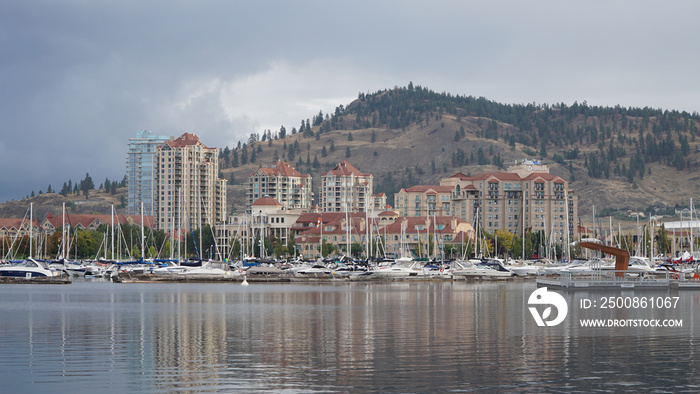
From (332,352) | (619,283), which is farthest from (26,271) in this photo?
(332,352)

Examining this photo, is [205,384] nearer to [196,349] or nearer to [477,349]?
[196,349]

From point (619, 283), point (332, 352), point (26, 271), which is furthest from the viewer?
point (26, 271)

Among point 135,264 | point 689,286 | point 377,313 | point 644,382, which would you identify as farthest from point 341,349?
point 135,264

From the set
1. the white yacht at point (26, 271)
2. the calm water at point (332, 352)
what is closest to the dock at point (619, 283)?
the calm water at point (332, 352)

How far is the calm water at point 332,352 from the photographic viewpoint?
31.4m

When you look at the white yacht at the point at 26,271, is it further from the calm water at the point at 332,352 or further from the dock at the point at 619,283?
the dock at the point at 619,283

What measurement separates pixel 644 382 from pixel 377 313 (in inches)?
1363

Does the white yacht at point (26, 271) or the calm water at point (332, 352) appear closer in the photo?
the calm water at point (332, 352)

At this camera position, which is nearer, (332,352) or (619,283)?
(332,352)

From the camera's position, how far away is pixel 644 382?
3159 centimetres

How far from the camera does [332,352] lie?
40031mm

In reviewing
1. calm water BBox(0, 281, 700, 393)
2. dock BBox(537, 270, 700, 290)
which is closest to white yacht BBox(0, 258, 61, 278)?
calm water BBox(0, 281, 700, 393)

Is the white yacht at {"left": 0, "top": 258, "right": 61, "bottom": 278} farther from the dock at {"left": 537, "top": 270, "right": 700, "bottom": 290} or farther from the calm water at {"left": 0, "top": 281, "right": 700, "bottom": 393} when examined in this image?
the dock at {"left": 537, "top": 270, "right": 700, "bottom": 290}

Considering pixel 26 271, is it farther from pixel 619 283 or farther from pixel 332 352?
pixel 332 352
